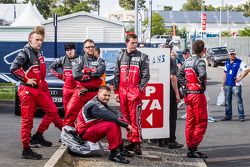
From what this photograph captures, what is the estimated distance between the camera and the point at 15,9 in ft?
331

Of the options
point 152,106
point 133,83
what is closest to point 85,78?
point 133,83

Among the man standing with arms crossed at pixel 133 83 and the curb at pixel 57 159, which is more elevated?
the man standing with arms crossed at pixel 133 83

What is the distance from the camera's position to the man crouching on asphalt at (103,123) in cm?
1042

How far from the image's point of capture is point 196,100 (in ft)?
37.1

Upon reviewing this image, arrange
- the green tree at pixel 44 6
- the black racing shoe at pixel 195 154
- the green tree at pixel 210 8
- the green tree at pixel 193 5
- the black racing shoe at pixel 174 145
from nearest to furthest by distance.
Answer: the black racing shoe at pixel 195 154
the black racing shoe at pixel 174 145
the green tree at pixel 44 6
the green tree at pixel 193 5
the green tree at pixel 210 8

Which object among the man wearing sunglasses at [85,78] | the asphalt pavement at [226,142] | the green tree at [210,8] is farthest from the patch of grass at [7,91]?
the green tree at [210,8]

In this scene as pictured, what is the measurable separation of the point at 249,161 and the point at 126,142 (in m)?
2.36

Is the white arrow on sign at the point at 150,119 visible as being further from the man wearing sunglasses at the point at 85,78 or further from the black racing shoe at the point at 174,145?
the man wearing sunglasses at the point at 85,78

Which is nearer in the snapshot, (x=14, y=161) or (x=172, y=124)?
(x=14, y=161)

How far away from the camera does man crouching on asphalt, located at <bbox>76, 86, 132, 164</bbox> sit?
10.4 meters

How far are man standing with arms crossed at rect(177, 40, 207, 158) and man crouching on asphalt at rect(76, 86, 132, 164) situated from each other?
1.31m

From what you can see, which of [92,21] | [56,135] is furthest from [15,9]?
[56,135]

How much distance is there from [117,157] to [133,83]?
4.26 feet

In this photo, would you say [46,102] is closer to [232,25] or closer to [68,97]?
[68,97]
